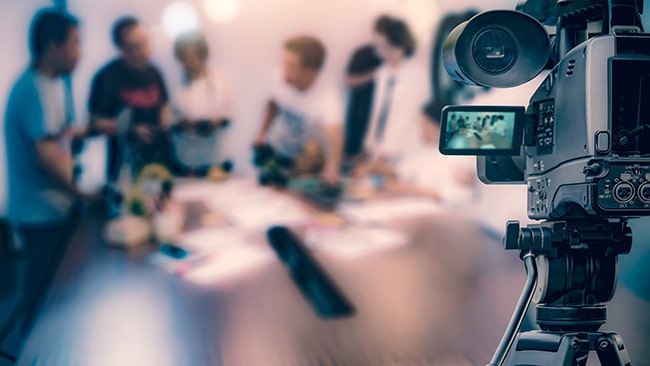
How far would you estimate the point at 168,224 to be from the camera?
7.59 feet

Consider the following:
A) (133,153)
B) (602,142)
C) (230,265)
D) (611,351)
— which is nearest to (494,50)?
(602,142)

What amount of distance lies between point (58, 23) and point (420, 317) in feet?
7.43

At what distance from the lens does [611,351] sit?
44.6 inches

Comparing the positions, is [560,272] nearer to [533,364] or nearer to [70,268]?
[533,364]

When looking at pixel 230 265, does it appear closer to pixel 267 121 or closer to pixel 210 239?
pixel 210 239

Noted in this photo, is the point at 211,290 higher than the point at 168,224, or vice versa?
the point at 168,224

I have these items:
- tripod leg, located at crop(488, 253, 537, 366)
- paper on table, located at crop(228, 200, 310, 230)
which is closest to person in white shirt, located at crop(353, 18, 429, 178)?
paper on table, located at crop(228, 200, 310, 230)

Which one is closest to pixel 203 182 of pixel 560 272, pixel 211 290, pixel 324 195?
pixel 324 195

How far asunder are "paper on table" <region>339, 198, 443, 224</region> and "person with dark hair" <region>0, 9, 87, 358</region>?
1.19 meters

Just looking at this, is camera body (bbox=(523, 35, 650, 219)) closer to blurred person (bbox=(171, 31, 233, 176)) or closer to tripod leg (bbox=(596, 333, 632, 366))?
tripod leg (bbox=(596, 333, 632, 366))

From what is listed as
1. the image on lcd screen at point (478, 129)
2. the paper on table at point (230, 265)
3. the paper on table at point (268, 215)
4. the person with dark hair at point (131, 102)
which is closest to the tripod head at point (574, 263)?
the image on lcd screen at point (478, 129)

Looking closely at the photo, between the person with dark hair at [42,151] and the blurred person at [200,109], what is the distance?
0.51 m

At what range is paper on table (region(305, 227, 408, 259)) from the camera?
2428 millimetres

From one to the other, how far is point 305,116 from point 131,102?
948 millimetres
